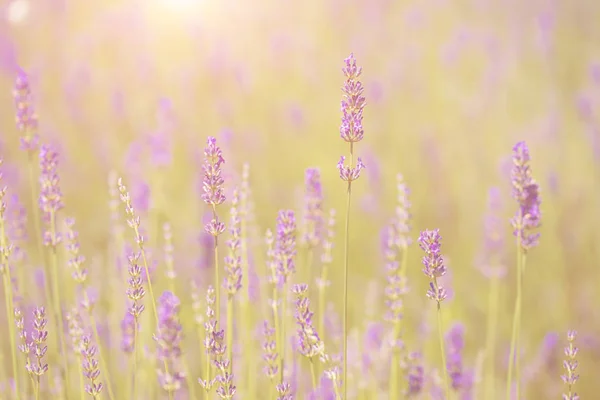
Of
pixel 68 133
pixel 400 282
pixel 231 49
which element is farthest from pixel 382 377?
pixel 231 49

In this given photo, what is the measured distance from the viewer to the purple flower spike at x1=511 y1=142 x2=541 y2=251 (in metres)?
1.46

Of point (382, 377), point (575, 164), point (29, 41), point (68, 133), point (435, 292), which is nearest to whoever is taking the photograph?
point (435, 292)

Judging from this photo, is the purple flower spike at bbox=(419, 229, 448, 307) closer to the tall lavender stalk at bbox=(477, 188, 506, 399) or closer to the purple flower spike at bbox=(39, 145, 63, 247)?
the purple flower spike at bbox=(39, 145, 63, 247)

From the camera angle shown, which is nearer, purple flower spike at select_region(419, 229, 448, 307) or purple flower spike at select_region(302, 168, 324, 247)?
purple flower spike at select_region(419, 229, 448, 307)

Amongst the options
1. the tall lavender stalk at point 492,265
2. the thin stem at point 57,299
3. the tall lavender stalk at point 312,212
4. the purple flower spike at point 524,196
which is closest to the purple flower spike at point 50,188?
the thin stem at point 57,299

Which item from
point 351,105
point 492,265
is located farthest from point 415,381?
point 492,265

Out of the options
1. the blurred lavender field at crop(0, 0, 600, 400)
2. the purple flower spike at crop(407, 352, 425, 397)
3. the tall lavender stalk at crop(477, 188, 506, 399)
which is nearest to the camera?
the purple flower spike at crop(407, 352, 425, 397)

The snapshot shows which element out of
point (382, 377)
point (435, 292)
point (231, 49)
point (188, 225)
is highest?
point (231, 49)

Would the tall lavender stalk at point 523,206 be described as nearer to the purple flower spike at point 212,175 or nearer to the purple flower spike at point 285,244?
the purple flower spike at point 285,244

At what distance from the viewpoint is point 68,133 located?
5.12 m

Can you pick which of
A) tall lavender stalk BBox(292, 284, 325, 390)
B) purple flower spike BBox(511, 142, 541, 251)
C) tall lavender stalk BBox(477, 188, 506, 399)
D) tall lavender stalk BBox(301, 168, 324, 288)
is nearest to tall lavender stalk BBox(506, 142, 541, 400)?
purple flower spike BBox(511, 142, 541, 251)

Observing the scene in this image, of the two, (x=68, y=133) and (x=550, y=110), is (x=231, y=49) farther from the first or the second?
(x=550, y=110)

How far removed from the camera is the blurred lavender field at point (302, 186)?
1.99m

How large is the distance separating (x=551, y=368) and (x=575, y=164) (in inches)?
83.5
